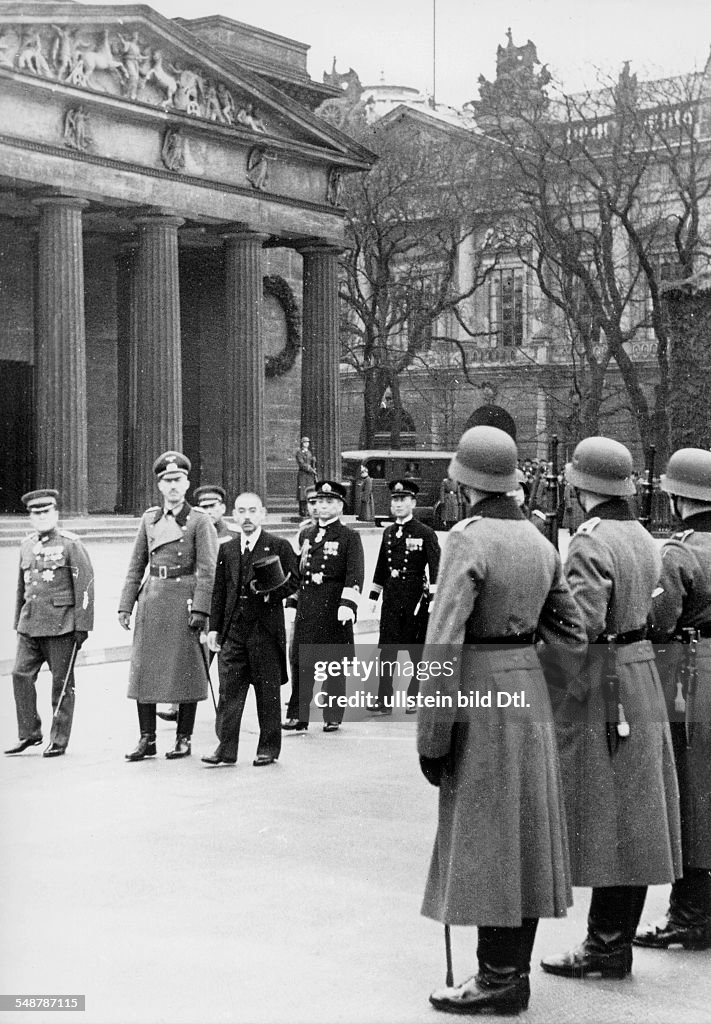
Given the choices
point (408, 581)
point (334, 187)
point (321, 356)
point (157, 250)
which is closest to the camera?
point (408, 581)

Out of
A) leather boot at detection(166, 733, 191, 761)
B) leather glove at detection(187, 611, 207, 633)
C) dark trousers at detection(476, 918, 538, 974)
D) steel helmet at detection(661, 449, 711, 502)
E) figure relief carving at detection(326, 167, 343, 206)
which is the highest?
figure relief carving at detection(326, 167, 343, 206)

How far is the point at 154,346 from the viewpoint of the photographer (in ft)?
95.1

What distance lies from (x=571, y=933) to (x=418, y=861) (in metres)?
1.13

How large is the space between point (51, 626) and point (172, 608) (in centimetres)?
82

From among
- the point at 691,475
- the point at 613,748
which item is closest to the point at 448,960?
the point at 613,748

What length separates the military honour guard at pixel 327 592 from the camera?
Result: 430 inches

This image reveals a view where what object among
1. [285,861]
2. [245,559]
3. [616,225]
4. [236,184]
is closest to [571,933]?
[285,861]

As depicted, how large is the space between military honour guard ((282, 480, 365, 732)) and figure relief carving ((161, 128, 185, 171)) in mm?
19593

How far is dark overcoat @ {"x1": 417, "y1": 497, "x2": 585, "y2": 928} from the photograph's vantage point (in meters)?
4.91

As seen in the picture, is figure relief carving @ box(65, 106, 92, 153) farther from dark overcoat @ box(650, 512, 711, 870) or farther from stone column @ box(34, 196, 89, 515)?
dark overcoat @ box(650, 512, 711, 870)

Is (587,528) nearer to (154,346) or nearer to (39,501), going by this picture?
(39,501)

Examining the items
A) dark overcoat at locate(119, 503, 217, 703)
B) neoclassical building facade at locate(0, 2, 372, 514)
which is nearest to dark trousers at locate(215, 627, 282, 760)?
dark overcoat at locate(119, 503, 217, 703)

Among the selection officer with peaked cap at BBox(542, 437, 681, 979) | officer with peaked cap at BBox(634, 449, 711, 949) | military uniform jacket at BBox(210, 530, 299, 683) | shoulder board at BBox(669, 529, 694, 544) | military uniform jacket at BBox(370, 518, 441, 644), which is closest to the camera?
officer with peaked cap at BBox(542, 437, 681, 979)

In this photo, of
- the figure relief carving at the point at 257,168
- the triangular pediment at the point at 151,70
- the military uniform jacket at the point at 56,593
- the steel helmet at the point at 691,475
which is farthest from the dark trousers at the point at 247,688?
the figure relief carving at the point at 257,168
